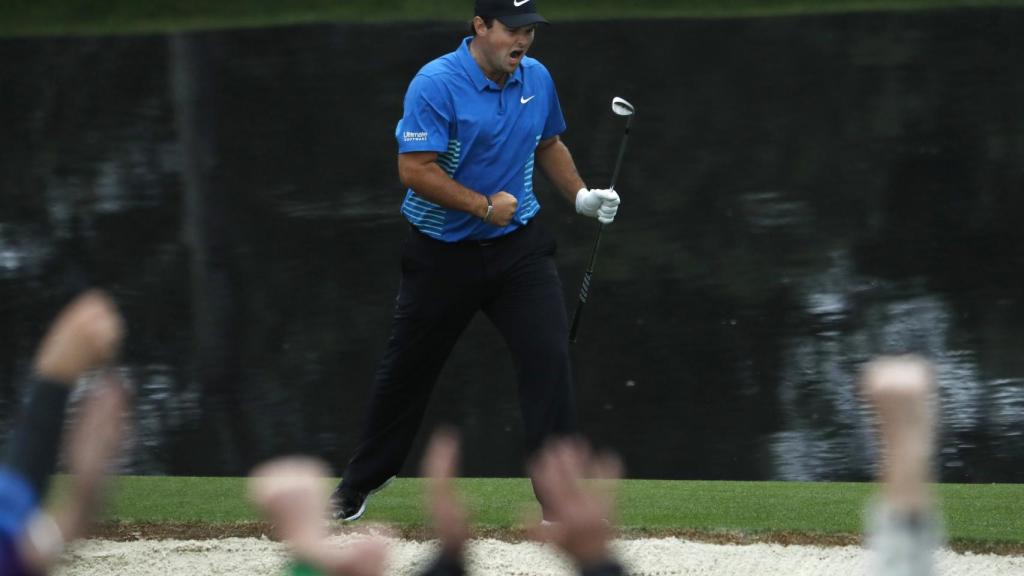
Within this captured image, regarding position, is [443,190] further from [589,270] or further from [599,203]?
[589,270]

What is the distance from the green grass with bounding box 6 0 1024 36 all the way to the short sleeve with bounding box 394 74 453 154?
16.9 metres

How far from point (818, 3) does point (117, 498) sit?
17.9 m

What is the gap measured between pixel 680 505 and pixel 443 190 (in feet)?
5.18

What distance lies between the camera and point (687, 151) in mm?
15039

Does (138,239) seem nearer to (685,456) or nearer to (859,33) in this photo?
(685,456)

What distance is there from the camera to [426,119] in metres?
5.65

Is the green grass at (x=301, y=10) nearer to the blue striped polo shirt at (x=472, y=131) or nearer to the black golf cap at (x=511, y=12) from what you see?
the blue striped polo shirt at (x=472, y=131)

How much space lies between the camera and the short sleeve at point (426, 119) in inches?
222

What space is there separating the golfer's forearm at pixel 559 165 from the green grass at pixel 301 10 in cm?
1638

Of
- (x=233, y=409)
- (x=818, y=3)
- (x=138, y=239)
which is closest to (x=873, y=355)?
(x=233, y=409)

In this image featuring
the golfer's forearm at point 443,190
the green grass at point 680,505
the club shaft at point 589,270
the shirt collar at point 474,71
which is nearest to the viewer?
the golfer's forearm at point 443,190

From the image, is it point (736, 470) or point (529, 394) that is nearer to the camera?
point (529, 394)

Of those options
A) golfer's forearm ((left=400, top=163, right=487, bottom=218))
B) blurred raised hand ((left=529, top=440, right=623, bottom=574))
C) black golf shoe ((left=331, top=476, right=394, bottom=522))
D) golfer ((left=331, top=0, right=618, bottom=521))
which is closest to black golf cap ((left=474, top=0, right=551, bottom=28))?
golfer ((left=331, top=0, right=618, bottom=521))

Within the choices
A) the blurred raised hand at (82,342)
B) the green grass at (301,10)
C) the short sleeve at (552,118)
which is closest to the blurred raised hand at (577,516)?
the blurred raised hand at (82,342)
